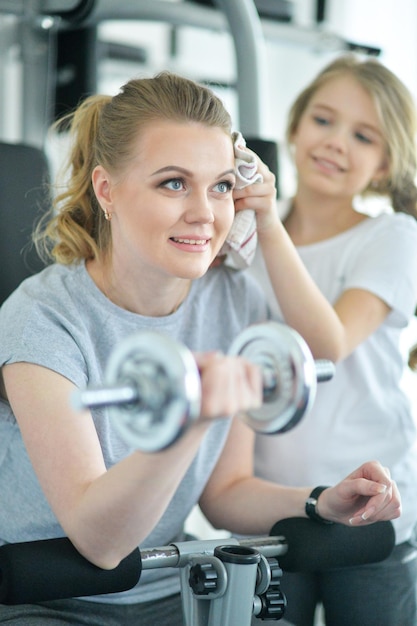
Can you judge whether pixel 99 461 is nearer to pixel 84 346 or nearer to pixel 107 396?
pixel 84 346

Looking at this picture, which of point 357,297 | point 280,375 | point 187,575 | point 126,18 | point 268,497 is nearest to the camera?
point 280,375

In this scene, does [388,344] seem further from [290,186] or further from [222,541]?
[290,186]

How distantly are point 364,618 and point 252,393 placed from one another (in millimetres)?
870

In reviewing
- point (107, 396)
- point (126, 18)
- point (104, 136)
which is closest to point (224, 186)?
point (104, 136)

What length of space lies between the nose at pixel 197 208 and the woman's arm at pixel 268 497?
41 cm

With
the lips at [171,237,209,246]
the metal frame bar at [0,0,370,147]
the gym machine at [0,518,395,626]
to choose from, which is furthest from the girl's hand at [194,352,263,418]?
the metal frame bar at [0,0,370,147]

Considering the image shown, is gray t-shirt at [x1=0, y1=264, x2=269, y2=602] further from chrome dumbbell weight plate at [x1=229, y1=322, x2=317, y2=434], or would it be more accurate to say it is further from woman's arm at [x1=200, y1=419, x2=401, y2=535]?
chrome dumbbell weight plate at [x1=229, y1=322, x2=317, y2=434]

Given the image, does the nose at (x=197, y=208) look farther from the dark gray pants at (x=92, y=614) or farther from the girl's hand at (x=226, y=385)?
the dark gray pants at (x=92, y=614)

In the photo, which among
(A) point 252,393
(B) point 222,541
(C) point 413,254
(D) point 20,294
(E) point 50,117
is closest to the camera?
(A) point 252,393

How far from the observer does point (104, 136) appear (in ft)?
4.48

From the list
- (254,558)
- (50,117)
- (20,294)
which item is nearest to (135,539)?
(254,558)

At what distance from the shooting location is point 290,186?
3.63 meters

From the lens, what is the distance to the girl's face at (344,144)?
170 cm

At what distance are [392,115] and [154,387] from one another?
3.69 feet
